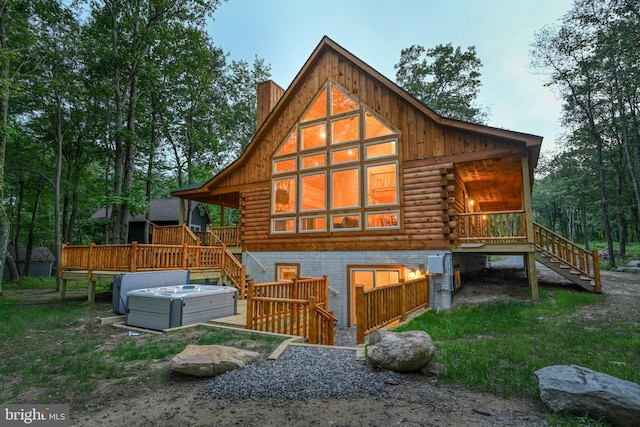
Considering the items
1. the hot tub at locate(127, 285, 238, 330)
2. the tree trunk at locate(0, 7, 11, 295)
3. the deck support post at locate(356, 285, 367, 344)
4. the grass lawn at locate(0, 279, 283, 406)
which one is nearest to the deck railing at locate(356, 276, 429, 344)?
the deck support post at locate(356, 285, 367, 344)

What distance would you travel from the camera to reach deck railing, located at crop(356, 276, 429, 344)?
6117 millimetres

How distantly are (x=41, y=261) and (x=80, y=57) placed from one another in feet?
70.6

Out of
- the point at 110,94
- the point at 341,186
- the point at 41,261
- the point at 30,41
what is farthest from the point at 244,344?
the point at 41,261

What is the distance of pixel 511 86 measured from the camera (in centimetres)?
15075

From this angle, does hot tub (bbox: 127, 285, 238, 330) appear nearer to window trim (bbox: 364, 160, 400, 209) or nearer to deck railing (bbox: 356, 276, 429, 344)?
deck railing (bbox: 356, 276, 429, 344)

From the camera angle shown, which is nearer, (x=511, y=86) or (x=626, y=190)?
(x=626, y=190)

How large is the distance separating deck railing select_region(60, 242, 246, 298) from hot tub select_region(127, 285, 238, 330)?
2.04 m

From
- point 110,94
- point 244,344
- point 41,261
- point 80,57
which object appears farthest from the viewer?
point 41,261

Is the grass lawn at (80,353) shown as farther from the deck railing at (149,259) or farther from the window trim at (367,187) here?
the window trim at (367,187)

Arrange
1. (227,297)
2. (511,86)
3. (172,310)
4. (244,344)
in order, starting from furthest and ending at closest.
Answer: (511,86), (227,297), (172,310), (244,344)

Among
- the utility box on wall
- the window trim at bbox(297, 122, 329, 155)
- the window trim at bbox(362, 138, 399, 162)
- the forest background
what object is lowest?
the utility box on wall

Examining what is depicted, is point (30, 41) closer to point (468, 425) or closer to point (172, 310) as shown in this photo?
point (172, 310)

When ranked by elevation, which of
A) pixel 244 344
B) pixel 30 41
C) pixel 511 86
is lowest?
pixel 244 344

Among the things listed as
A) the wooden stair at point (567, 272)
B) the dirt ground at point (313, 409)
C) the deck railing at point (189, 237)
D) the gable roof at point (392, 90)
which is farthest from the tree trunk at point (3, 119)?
the wooden stair at point (567, 272)
